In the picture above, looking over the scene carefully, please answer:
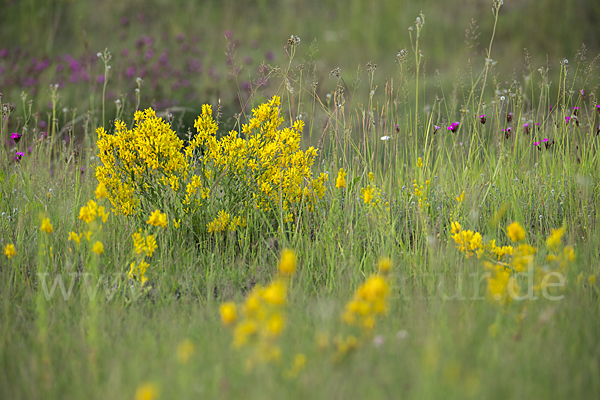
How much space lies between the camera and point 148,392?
1.04 metres

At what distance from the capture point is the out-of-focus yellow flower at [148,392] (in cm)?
103

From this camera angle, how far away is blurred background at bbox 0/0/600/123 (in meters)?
6.95

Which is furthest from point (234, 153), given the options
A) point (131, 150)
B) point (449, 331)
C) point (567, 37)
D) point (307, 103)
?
point (567, 37)

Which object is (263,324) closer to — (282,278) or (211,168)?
(282,278)

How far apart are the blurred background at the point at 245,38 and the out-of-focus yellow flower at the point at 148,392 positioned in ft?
18.5

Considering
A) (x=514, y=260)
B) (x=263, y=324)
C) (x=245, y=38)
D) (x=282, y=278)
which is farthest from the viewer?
(x=245, y=38)

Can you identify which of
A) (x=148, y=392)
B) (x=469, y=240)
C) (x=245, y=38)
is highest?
(x=245, y=38)

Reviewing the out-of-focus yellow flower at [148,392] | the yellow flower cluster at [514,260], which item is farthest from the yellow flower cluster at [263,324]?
the yellow flower cluster at [514,260]

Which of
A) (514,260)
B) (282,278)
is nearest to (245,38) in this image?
(514,260)

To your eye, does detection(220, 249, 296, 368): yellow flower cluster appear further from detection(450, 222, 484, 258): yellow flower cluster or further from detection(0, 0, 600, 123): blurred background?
detection(0, 0, 600, 123): blurred background

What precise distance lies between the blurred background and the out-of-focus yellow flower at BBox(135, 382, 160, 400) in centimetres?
565

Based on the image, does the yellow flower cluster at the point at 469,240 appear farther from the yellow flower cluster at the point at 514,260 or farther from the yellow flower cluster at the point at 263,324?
the yellow flower cluster at the point at 263,324

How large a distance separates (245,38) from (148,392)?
8.39m

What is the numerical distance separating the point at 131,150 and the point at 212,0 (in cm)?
A: 774
